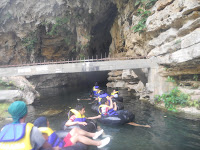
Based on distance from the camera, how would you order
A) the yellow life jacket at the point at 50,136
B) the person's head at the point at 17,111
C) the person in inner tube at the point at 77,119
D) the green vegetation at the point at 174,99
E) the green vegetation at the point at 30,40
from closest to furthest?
the person's head at the point at 17,111, the yellow life jacket at the point at 50,136, the person in inner tube at the point at 77,119, the green vegetation at the point at 174,99, the green vegetation at the point at 30,40

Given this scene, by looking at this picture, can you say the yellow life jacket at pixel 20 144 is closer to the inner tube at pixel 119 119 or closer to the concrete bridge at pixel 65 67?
the inner tube at pixel 119 119

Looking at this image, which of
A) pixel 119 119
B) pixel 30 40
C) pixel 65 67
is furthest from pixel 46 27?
pixel 119 119

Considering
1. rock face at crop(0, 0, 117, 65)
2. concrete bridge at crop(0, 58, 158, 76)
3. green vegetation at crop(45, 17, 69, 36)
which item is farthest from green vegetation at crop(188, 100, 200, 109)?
green vegetation at crop(45, 17, 69, 36)

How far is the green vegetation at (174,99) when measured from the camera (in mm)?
7711

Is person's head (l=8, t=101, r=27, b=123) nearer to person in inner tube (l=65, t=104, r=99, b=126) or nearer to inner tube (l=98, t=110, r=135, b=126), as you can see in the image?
person in inner tube (l=65, t=104, r=99, b=126)

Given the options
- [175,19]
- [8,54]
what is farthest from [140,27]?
[8,54]

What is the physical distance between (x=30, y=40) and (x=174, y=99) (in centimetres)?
1856

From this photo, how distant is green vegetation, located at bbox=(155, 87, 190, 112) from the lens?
7711mm

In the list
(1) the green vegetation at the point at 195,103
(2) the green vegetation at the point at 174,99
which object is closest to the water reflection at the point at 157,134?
(2) the green vegetation at the point at 174,99

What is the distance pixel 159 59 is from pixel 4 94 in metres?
11.3

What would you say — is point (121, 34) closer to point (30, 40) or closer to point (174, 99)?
point (174, 99)

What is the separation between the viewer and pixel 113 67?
963cm

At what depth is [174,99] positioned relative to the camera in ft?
26.5

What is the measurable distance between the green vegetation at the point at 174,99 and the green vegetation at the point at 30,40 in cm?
1755
